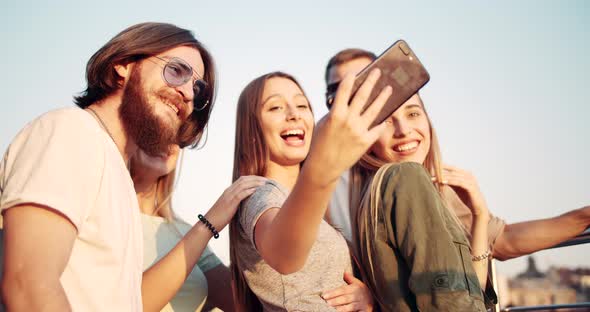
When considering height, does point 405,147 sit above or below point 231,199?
above

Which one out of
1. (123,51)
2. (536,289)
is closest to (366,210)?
(123,51)

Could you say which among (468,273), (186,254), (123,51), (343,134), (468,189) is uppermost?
(123,51)

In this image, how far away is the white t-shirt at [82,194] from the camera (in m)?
1.85

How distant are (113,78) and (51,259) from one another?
1.39 m

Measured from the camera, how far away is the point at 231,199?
2850 mm

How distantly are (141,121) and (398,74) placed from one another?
4.55 ft

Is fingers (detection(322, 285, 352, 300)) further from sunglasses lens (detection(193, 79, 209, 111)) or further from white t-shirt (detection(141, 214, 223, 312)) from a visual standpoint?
sunglasses lens (detection(193, 79, 209, 111))

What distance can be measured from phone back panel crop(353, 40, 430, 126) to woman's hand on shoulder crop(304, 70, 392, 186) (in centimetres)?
20

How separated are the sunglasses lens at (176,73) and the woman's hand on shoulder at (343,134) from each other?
149 centimetres

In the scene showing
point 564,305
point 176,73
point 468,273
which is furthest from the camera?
point 564,305

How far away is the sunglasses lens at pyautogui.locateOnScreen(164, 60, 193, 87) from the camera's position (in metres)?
3.03

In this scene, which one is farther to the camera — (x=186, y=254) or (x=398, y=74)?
(x=186, y=254)

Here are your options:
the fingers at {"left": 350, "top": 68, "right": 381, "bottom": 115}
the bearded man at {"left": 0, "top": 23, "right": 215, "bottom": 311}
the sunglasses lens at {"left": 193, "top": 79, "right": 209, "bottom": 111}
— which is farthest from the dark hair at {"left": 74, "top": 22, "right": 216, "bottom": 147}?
the fingers at {"left": 350, "top": 68, "right": 381, "bottom": 115}

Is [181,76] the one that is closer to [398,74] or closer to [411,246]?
[398,74]
